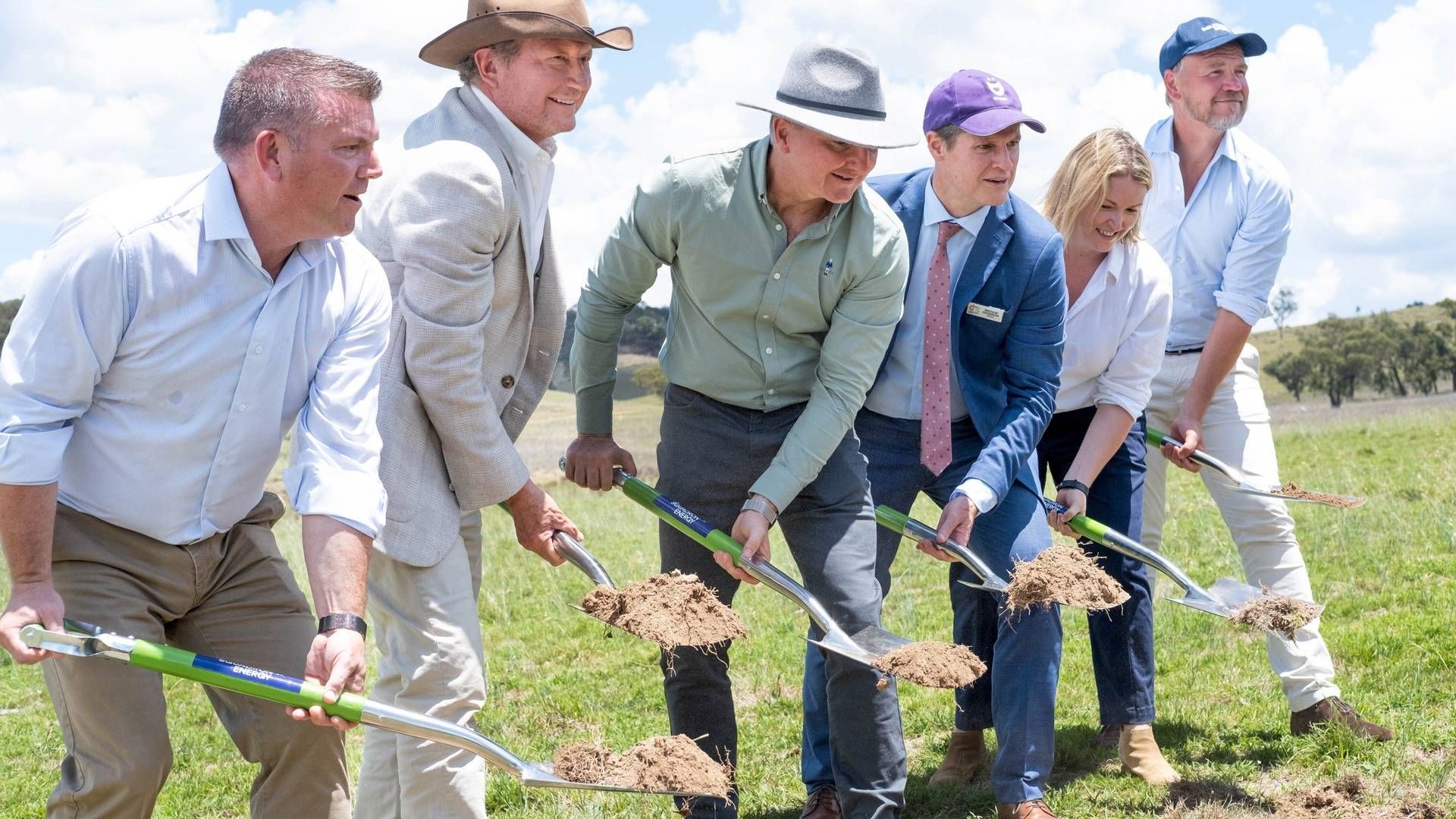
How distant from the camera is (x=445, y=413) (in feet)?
12.6

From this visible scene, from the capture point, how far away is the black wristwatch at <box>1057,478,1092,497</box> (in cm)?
510

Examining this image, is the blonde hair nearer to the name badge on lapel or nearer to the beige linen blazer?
the name badge on lapel

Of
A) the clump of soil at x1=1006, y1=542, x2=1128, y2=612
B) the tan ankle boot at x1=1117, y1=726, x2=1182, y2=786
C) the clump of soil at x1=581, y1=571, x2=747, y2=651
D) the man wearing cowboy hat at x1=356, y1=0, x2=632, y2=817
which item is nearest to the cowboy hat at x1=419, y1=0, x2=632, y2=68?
the man wearing cowboy hat at x1=356, y1=0, x2=632, y2=817

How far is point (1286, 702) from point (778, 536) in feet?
17.8

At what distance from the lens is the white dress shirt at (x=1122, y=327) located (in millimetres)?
5129

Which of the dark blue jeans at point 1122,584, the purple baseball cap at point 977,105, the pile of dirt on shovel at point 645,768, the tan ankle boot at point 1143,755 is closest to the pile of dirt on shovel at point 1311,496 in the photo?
the dark blue jeans at point 1122,584

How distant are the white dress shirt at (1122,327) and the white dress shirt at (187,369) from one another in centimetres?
280

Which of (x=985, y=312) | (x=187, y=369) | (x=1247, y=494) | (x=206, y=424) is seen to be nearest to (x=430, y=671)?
(x=206, y=424)

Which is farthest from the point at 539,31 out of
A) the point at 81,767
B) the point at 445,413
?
the point at 81,767

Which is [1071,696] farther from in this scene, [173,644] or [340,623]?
[173,644]

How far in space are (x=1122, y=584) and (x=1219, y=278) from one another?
1.51 meters

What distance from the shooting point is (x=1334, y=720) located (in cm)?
538

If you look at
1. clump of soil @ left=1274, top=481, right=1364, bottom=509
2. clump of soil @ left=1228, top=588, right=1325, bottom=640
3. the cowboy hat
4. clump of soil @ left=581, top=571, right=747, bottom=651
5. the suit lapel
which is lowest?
clump of soil @ left=1228, top=588, right=1325, bottom=640

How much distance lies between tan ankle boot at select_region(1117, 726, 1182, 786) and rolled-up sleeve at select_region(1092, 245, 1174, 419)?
1.25m
